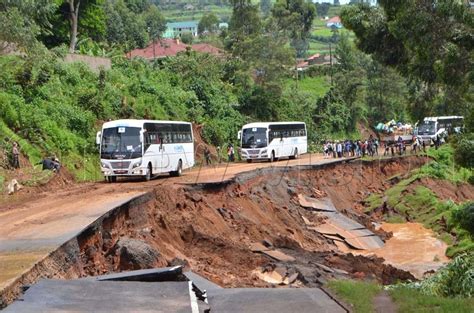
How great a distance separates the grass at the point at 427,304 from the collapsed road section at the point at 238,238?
5.37 feet

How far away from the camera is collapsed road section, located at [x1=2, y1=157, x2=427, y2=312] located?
52.1 feet

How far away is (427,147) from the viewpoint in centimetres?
6562

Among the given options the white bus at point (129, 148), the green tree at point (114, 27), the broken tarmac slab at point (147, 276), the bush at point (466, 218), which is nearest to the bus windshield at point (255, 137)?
the white bus at point (129, 148)

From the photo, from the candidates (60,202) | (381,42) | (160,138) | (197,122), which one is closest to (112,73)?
(197,122)

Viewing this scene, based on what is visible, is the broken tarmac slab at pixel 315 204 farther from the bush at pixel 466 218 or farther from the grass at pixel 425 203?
the bush at pixel 466 218

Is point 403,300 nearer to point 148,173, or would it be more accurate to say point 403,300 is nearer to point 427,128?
point 148,173

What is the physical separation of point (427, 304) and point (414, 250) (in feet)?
72.2

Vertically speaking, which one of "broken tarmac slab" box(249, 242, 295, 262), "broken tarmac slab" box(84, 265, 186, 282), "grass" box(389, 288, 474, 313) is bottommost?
"broken tarmac slab" box(249, 242, 295, 262)

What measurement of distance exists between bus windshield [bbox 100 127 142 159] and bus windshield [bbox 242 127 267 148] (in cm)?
1932

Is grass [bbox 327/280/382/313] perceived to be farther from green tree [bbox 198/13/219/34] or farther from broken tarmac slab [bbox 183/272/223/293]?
green tree [bbox 198/13/219/34]

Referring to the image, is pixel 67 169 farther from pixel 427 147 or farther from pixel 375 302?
pixel 427 147

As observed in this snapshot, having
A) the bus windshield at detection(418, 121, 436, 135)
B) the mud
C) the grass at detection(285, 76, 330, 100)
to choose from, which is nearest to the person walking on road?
the mud

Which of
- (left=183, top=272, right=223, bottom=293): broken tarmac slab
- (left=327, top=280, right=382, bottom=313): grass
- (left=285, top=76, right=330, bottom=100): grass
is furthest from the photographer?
(left=285, top=76, right=330, bottom=100): grass

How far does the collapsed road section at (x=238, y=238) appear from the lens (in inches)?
625
